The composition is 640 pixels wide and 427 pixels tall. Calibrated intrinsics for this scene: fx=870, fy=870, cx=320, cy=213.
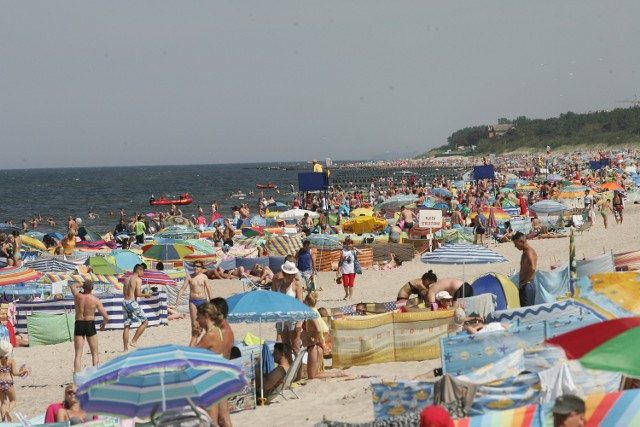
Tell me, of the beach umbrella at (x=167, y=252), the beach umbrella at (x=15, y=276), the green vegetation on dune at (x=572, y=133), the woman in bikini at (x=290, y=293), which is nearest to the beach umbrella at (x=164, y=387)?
the woman in bikini at (x=290, y=293)

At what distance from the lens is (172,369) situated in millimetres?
5348

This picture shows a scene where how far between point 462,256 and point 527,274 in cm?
107

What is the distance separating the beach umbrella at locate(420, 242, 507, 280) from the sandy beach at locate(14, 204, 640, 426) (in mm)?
1967

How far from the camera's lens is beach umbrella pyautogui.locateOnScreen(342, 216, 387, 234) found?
78.2 feet

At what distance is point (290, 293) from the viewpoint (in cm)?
1048

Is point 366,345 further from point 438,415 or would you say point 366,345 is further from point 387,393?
point 438,415

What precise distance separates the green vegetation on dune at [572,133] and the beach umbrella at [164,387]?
10690 centimetres

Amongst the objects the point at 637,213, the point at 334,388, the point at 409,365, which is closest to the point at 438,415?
the point at 334,388

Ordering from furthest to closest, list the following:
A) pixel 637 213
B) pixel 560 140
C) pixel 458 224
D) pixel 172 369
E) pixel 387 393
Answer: pixel 560 140 → pixel 637 213 → pixel 458 224 → pixel 387 393 → pixel 172 369

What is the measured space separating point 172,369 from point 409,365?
449 centimetres

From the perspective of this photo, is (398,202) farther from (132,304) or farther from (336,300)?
(132,304)

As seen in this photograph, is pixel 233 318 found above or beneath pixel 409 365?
above

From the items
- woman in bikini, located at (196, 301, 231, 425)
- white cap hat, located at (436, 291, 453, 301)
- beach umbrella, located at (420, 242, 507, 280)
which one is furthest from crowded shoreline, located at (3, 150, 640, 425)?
beach umbrella, located at (420, 242, 507, 280)

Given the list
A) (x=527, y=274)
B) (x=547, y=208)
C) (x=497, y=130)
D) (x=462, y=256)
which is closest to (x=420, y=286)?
(x=462, y=256)
